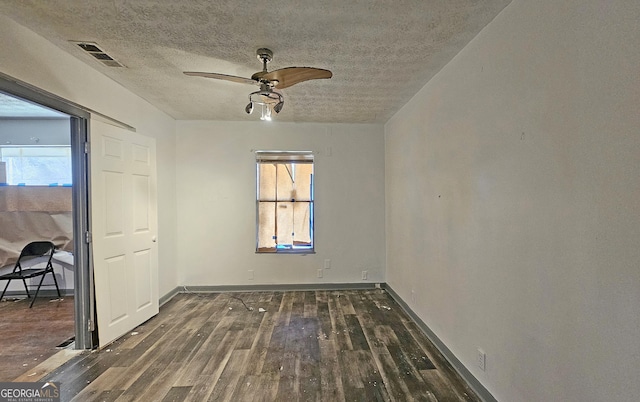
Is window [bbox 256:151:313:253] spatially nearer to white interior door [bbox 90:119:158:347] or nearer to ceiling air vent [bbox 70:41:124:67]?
white interior door [bbox 90:119:158:347]

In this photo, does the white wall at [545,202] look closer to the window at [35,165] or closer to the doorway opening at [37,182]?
the doorway opening at [37,182]

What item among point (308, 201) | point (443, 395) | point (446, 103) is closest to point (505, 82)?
point (446, 103)

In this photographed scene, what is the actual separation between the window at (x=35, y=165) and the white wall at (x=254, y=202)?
168cm

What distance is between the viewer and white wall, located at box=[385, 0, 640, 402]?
3.45 feet

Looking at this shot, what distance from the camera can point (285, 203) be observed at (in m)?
4.29

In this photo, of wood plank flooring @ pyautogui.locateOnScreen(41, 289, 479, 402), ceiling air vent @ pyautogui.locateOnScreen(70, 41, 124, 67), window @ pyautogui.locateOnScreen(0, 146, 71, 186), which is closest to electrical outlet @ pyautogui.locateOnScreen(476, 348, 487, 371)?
wood plank flooring @ pyautogui.locateOnScreen(41, 289, 479, 402)

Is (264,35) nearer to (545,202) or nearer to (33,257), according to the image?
(545,202)

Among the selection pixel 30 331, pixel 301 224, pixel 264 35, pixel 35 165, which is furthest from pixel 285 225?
pixel 35 165

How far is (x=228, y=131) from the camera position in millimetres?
4117

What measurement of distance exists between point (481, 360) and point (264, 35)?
271 cm

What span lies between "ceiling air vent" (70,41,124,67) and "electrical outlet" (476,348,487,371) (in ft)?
11.7

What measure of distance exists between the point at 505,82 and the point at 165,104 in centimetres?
349

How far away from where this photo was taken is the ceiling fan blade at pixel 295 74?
195cm

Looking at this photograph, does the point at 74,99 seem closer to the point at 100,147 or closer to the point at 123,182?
the point at 100,147
